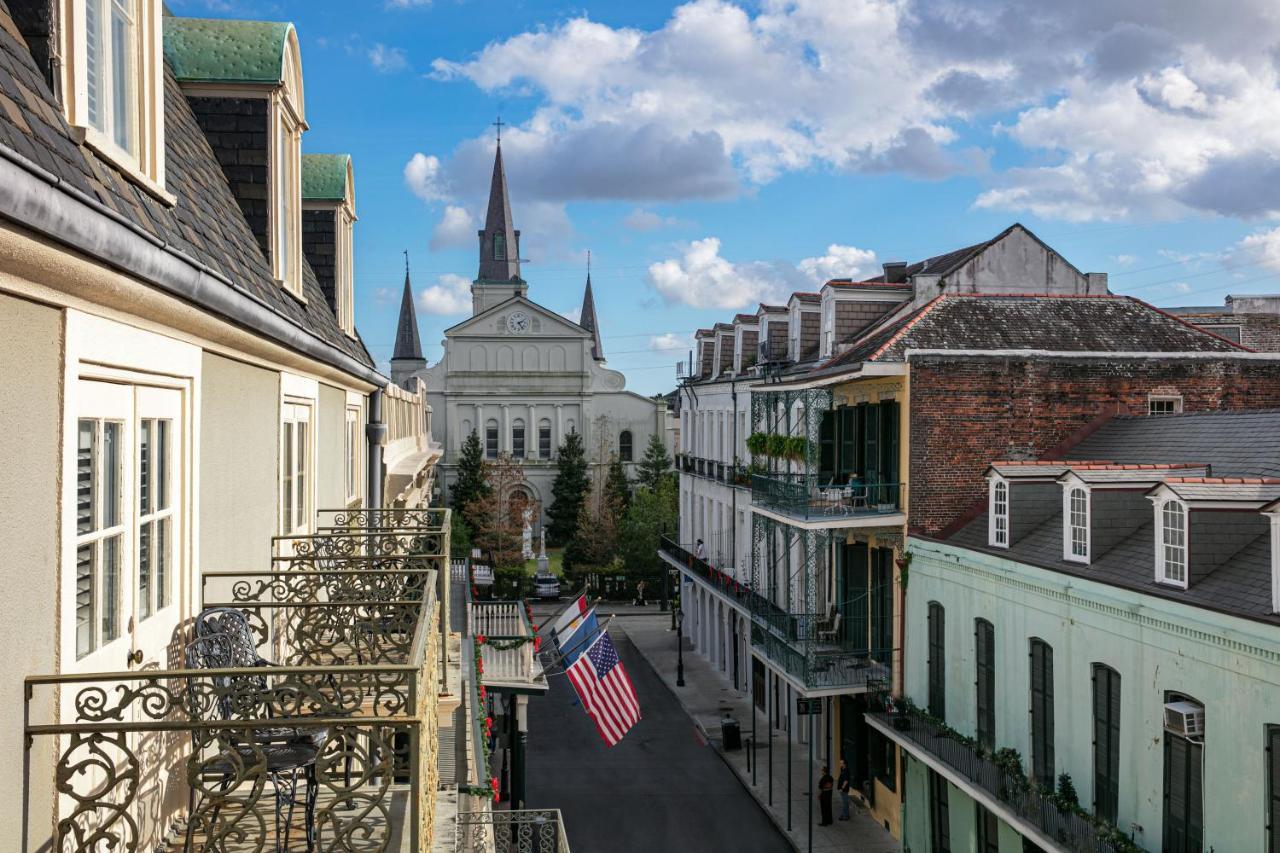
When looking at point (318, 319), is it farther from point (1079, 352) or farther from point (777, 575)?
point (777, 575)

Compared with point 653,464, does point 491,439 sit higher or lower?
higher

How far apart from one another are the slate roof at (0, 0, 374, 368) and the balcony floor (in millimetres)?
2088

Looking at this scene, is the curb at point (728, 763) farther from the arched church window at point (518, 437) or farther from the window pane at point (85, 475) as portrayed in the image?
the arched church window at point (518, 437)

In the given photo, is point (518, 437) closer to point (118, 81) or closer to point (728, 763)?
point (728, 763)

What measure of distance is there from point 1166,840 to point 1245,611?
3298 millimetres

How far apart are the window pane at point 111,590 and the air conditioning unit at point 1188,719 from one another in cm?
1181

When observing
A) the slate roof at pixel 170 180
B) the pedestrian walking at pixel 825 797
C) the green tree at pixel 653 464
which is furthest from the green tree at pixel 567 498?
the slate roof at pixel 170 180

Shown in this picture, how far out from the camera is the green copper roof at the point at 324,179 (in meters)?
13.6

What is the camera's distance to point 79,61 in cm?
434

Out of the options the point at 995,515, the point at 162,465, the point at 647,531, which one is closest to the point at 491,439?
the point at 647,531

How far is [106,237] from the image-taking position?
129 inches

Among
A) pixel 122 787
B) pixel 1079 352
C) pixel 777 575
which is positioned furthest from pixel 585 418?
pixel 122 787

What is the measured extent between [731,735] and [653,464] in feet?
129

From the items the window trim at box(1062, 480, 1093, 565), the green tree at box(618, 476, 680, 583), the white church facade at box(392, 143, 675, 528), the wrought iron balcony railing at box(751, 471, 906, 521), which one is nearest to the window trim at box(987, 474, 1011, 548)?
the window trim at box(1062, 480, 1093, 565)
